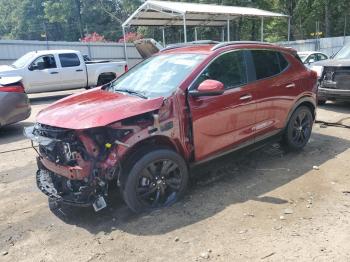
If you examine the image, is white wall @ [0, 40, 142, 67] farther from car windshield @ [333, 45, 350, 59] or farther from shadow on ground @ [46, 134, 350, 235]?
shadow on ground @ [46, 134, 350, 235]

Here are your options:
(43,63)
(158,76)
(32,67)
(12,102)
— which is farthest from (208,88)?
(43,63)

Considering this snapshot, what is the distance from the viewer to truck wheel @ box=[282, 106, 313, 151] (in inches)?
233

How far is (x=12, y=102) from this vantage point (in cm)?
Result: 815

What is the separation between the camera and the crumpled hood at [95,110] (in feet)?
12.3

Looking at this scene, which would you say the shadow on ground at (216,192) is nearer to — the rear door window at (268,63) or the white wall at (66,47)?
the rear door window at (268,63)

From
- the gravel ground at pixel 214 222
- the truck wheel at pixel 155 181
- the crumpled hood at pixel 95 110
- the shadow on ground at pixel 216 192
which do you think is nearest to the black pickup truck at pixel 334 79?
the shadow on ground at pixel 216 192

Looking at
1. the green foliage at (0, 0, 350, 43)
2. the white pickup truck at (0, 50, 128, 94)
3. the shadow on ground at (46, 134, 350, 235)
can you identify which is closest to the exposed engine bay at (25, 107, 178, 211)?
the shadow on ground at (46, 134, 350, 235)

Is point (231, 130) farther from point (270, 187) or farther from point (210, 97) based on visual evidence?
point (270, 187)

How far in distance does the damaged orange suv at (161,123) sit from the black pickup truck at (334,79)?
416 centimetres

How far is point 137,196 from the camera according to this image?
4.03 m

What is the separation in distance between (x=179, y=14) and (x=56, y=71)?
889 centimetres

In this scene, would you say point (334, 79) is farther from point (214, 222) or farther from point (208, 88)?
point (214, 222)

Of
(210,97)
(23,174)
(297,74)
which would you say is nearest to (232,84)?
(210,97)

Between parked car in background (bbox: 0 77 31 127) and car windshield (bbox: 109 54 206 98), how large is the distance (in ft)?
12.7
